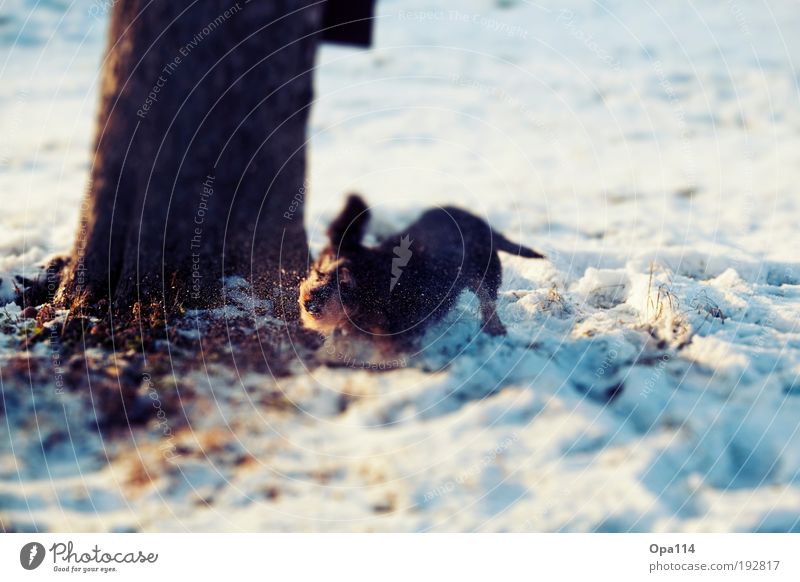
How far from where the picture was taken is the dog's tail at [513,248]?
352cm

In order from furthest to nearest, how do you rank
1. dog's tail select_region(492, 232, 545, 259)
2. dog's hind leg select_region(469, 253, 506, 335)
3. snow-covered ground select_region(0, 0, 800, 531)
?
dog's tail select_region(492, 232, 545, 259), dog's hind leg select_region(469, 253, 506, 335), snow-covered ground select_region(0, 0, 800, 531)

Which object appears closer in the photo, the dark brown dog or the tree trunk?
the dark brown dog

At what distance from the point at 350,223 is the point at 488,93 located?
7.20ft

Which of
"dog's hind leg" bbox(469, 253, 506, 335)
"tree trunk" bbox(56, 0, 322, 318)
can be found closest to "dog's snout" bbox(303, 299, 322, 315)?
"tree trunk" bbox(56, 0, 322, 318)

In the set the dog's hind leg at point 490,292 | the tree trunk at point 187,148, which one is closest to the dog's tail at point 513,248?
the dog's hind leg at point 490,292

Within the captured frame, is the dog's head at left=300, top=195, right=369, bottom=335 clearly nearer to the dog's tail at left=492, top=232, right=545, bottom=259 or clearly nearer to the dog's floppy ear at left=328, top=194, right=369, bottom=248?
the dog's floppy ear at left=328, top=194, right=369, bottom=248

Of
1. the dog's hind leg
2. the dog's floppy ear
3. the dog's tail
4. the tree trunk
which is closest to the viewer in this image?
the dog's hind leg

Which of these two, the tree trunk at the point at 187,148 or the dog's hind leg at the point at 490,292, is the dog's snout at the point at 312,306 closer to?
the tree trunk at the point at 187,148

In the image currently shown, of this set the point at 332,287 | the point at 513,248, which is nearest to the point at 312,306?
the point at 332,287

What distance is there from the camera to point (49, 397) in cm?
251

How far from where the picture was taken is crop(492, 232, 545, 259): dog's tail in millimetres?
3516

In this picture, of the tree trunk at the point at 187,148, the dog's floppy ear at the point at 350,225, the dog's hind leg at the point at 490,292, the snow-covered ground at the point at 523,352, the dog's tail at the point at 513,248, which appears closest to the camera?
the snow-covered ground at the point at 523,352

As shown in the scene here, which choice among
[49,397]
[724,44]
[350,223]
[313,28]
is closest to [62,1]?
[313,28]
